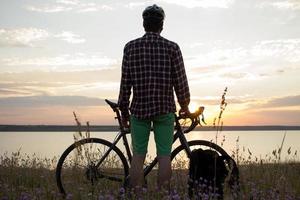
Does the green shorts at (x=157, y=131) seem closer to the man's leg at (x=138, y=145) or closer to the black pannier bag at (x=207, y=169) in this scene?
the man's leg at (x=138, y=145)

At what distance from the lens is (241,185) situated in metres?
6.83

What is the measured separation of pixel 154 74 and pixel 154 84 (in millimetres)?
129

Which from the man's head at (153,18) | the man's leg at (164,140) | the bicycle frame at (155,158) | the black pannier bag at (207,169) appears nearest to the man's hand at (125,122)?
the bicycle frame at (155,158)

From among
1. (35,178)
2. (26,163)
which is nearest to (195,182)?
(35,178)

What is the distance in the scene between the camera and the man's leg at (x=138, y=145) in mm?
6324

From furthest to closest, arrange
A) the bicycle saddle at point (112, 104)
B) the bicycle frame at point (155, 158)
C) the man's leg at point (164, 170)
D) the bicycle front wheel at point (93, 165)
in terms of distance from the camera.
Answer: the bicycle front wheel at point (93, 165) < the bicycle saddle at point (112, 104) < the bicycle frame at point (155, 158) < the man's leg at point (164, 170)

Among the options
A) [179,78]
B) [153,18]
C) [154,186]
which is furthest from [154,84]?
[154,186]

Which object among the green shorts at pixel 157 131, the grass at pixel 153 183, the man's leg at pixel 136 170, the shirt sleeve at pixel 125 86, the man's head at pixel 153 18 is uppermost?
the man's head at pixel 153 18

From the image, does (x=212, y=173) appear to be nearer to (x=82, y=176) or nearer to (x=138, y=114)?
(x=138, y=114)

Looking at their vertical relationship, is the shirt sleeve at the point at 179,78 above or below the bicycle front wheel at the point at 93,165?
above

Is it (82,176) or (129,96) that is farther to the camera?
(82,176)

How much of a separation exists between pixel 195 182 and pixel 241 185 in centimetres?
92

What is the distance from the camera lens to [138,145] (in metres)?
6.38

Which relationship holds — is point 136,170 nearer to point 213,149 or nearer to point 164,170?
point 164,170
